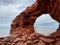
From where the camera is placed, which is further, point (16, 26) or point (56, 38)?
point (16, 26)

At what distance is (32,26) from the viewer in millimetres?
10086

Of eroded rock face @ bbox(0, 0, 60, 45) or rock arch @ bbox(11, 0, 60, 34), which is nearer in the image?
eroded rock face @ bbox(0, 0, 60, 45)

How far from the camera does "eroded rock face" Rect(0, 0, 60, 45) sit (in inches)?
325

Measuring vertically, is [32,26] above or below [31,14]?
below

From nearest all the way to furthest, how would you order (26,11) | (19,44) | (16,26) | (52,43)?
(52,43), (19,44), (26,11), (16,26)

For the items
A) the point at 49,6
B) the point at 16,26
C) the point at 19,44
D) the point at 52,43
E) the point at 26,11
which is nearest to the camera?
the point at 52,43

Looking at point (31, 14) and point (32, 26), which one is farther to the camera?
point (32, 26)

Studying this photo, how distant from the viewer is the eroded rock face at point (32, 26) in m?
8.25

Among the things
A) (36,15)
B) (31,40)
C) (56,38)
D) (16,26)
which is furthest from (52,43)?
(16,26)

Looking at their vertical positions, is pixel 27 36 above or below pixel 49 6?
below

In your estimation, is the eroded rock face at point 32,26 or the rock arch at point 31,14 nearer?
the eroded rock face at point 32,26

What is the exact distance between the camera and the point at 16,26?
1079cm

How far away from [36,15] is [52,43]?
6.57 feet

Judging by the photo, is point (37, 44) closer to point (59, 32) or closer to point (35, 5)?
point (59, 32)
